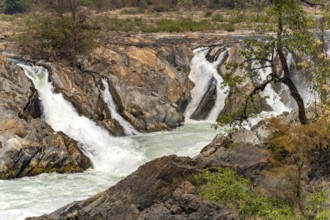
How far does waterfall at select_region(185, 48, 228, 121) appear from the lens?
1125 inches

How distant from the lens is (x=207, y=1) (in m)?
70.2

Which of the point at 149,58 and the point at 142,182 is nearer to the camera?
the point at 142,182

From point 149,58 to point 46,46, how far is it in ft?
21.3

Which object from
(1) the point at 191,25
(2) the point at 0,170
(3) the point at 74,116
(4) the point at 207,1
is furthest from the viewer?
(4) the point at 207,1

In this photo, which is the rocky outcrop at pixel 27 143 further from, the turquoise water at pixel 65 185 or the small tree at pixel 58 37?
the small tree at pixel 58 37

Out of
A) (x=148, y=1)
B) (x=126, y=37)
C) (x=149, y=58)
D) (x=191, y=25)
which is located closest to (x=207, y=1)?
(x=148, y=1)

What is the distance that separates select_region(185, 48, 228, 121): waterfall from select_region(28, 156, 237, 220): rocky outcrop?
17243mm

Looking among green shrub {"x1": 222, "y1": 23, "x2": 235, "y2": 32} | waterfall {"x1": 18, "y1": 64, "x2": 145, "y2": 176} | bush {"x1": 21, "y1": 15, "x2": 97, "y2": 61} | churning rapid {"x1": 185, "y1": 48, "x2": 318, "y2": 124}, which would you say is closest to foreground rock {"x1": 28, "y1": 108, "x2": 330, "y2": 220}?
waterfall {"x1": 18, "y1": 64, "x2": 145, "y2": 176}

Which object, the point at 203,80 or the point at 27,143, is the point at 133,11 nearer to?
the point at 203,80

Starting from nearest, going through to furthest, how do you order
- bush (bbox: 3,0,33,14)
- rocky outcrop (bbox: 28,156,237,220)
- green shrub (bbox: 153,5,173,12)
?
rocky outcrop (bbox: 28,156,237,220) → green shrub (bbox: 153,5,173,12) → bush (bbox: 3,0,33,14)

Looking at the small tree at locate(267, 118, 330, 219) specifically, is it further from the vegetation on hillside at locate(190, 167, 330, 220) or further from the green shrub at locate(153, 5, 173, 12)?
the green shrub at locate(153, 5, 173, 12)

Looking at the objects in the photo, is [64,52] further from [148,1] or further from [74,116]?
[148,1]

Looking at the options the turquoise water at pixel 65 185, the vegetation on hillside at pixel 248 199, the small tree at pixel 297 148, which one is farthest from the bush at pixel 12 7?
the small tree at pixel 297 148

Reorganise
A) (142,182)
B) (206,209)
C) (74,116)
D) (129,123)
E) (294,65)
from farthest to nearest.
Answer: (294,65) → (129,123) → (74,116) → (142,182) → (206,209)
